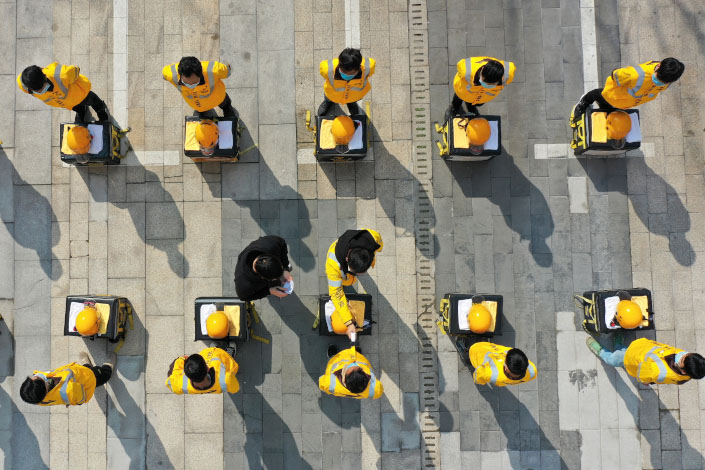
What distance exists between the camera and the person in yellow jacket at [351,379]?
283 inches

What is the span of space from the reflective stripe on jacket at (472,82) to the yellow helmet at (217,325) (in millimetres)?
6164

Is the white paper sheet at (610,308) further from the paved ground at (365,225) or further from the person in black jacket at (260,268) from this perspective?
the person in black jacket at (260,268)

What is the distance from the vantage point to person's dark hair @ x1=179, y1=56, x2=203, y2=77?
7.38 metres

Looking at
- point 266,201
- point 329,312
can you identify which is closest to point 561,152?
point 329,312

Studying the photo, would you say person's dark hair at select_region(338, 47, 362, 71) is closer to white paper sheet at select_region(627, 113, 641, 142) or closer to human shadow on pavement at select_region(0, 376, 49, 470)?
white paper sheet at select_region(627, 113, 641, 142)

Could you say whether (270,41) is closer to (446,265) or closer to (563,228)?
(446,265)

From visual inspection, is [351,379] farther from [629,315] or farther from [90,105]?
[90,105]

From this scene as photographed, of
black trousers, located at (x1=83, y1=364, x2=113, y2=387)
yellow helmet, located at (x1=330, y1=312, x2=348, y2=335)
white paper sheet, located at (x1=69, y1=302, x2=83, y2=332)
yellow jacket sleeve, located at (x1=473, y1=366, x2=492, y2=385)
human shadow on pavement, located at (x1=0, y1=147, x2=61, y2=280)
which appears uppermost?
human shadow on pavement, located at (x1=0, y1=147, x2=61, y2=280)

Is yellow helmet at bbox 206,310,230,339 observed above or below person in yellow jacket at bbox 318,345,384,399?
above

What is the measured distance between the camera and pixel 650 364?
786 centimetres

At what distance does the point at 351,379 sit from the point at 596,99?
7.22 metres

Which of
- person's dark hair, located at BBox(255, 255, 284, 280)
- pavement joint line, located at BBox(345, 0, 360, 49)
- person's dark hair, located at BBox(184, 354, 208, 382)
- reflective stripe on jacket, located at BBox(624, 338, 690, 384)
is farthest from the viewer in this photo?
pavement joint line, located at BBox(345, 0, 360, 49)

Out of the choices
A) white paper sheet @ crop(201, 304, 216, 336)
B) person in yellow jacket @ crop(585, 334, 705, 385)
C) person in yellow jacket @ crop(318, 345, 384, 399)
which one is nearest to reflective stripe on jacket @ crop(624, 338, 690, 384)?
person in yellow jacket @ crop(585, 334, 705, 385)

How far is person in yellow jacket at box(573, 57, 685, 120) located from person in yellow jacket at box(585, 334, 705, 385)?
4.55 meters
